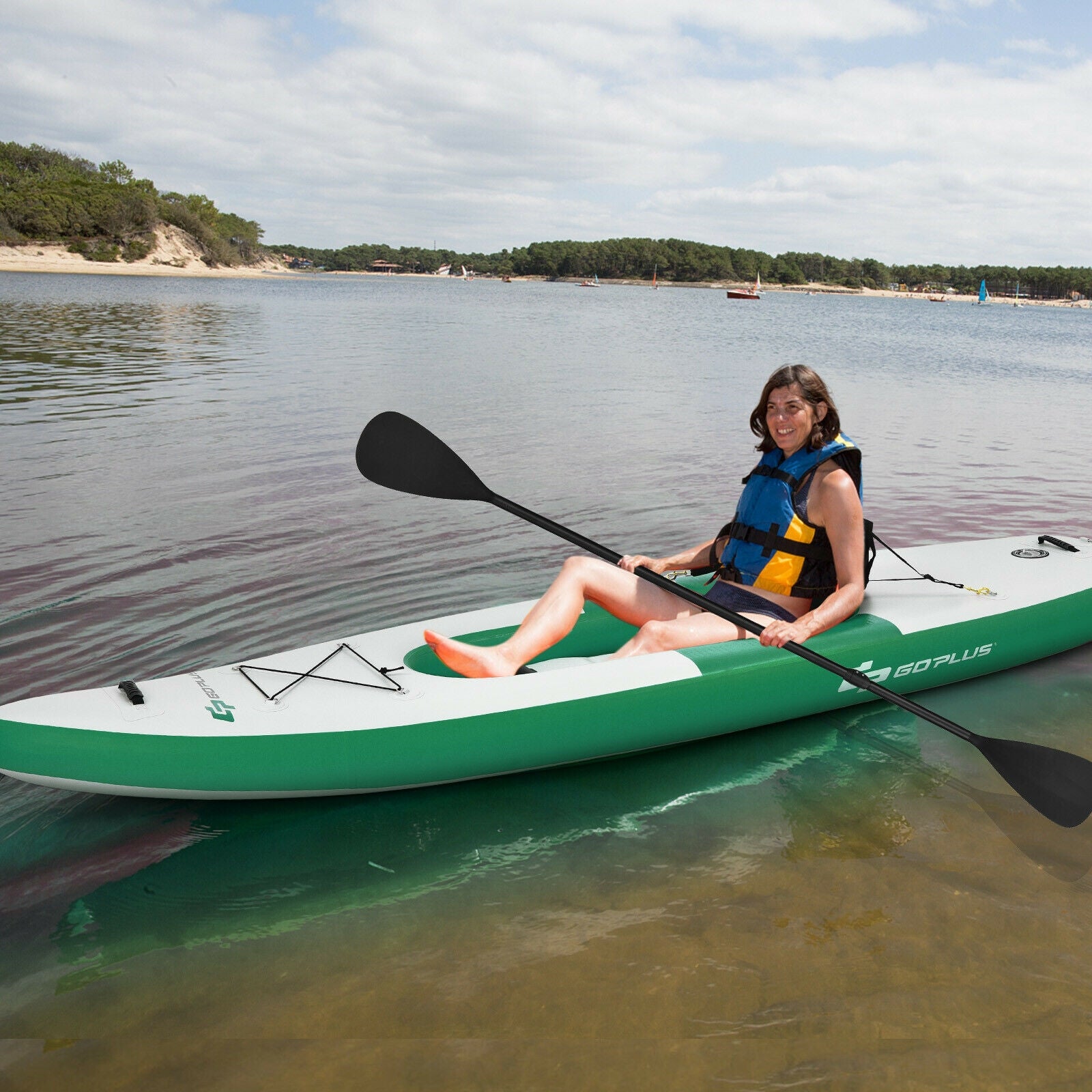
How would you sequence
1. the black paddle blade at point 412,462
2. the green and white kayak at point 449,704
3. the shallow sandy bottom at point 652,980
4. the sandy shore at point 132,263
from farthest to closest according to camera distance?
the sandy shore at point 132,263 < the black paddle blade at point 412,462 < the green and white kayak at point 449,704 < the shallow sandy bottom at point 652,980

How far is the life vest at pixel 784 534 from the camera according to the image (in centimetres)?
298

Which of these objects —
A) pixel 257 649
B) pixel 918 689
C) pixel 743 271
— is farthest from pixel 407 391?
pixel 743 271

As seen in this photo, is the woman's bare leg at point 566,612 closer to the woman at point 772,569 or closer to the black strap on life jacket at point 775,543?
the woman at point 772,569

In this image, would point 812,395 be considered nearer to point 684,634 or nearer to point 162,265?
point 684,634

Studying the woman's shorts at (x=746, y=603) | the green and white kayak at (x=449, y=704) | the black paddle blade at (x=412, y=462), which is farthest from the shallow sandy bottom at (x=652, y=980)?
the black paddle blade at (x=412, y=462)

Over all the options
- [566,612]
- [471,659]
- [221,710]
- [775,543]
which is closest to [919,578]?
[775,543]

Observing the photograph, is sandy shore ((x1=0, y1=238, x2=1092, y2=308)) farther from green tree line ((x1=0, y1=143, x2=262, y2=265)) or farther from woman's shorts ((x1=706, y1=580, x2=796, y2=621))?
woman's shorts ((x1=706, y1=580, x2=796, y2=621))

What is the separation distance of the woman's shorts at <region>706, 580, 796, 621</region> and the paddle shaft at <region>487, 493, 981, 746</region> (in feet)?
0.24

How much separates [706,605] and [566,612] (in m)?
0.45

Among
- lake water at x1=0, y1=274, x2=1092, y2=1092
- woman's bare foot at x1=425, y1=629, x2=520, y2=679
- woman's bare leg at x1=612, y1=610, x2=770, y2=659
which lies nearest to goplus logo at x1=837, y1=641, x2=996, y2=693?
lake water at x1=0, y1=274, x2=1092, y2=1092

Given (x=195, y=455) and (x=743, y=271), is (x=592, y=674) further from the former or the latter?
(x=743, y=271)

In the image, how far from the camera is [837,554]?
2.96 metres

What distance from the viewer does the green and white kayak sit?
95.7 inches

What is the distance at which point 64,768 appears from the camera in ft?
7.75
